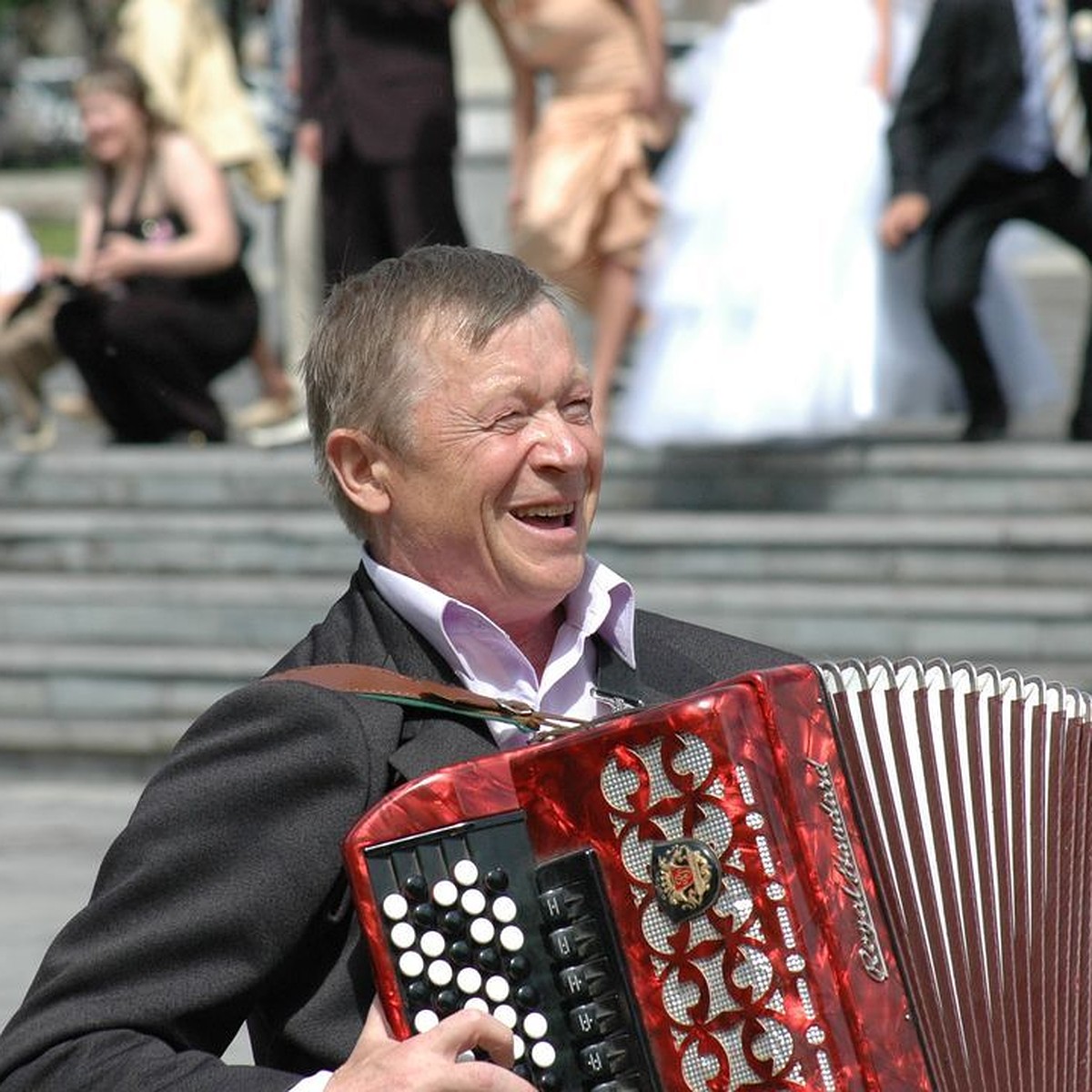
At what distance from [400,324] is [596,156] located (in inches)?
200

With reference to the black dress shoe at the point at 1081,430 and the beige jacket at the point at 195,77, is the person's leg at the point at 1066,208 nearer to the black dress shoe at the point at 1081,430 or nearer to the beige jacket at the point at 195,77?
the black dress shoe at the point at 1081,430

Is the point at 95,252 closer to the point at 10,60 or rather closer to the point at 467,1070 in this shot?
the point at 467,1070

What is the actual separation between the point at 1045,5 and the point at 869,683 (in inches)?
205

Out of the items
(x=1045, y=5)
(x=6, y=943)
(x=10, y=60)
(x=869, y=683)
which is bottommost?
(x=10, y=60)

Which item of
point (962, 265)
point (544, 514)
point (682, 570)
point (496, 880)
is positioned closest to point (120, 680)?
point (682, 570)

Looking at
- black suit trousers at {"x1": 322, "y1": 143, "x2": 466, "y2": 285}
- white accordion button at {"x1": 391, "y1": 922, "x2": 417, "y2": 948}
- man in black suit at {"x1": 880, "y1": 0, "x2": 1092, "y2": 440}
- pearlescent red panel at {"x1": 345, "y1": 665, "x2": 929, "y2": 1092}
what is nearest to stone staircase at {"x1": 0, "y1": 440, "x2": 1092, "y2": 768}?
man in black suit at {"x1": 880, "y1": 0, "x2": 1092, "y2": 440}

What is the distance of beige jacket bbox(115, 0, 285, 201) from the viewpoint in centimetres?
827

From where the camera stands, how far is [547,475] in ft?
7.85

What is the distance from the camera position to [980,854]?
7.27 ft

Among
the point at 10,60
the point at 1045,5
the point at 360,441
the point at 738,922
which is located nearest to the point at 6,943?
the point at 360,441

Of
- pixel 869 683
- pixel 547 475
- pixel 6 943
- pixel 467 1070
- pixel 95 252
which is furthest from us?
pixel 95 252

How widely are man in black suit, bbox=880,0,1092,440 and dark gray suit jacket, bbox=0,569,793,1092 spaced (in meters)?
4.67

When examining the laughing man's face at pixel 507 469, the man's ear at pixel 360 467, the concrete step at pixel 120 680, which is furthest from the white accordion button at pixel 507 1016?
the concrete step at pixel 120 680

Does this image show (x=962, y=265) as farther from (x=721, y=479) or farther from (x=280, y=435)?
(x=280, y=435)
